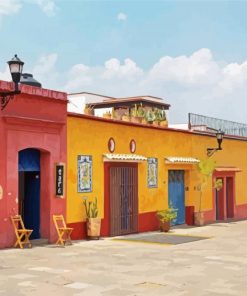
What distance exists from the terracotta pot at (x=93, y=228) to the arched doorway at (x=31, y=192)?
5.73 ft

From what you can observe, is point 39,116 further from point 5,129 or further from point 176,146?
point 176,146

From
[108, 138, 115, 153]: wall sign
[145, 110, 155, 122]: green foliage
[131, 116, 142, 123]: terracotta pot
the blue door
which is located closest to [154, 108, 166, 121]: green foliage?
[145, 110, 155, 122]: green foliage

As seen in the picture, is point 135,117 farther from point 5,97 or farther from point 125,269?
point 125,269

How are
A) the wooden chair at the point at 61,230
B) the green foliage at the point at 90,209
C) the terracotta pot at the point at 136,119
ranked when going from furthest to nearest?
the terracotta pot at the point at 136,119 → the green foliage at the point at 90,209 → the wooden chair at the point at 61,230

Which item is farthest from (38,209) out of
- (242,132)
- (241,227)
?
(242,132)

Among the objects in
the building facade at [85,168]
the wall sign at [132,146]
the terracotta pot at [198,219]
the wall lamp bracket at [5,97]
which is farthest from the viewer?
the terracotta pot at [198,219]

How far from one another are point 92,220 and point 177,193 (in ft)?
22.2

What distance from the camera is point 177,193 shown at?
22.3 metres

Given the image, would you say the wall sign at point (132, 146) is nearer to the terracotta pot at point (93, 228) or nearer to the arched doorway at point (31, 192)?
the terracotta pot at point (93, 228)

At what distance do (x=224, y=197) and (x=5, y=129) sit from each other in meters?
15.2

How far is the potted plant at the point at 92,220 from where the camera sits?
1650 centimetres

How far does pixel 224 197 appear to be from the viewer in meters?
26.2

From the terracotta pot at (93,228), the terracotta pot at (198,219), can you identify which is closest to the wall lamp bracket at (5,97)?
the terracotta pot at (93,228)

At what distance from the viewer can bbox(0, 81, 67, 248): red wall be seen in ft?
45.9
